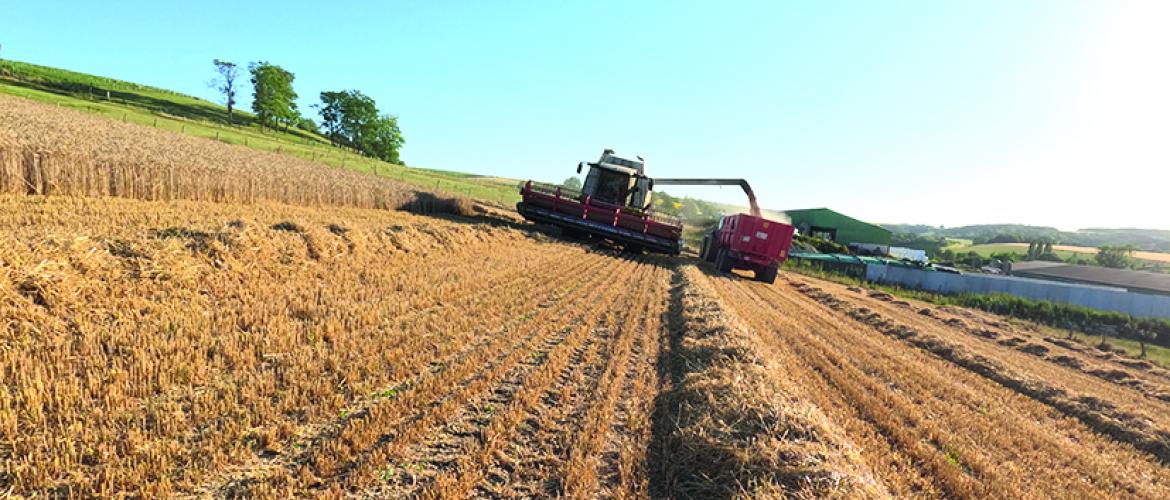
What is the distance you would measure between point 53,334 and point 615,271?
1004cm

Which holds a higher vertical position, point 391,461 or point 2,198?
point 2,198

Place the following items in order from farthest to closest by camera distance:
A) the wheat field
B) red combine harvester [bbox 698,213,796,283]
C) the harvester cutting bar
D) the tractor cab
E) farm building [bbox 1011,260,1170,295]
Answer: farm building [bbox 1011,260,1170,295] < the tractor cab < the harvester cutting bar < red combine harvester [bbox 698,213,796,283] < the wheat field

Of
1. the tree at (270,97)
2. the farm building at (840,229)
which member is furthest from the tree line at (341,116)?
the farm building at (840,229)

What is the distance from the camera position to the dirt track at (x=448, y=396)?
294 cm

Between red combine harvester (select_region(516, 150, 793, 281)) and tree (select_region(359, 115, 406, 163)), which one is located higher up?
tree (select_region(359, 115, 406, 163))

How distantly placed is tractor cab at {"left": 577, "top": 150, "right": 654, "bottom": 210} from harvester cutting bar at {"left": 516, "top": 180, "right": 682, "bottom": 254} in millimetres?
684

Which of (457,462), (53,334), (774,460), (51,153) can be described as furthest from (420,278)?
(51,153)

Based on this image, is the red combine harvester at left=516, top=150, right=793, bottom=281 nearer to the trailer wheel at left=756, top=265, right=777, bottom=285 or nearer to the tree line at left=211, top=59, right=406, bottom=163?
the trailer wheel at left=756, top=265, right=777, bottom=285

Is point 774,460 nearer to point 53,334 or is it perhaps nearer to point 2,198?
point 53,334

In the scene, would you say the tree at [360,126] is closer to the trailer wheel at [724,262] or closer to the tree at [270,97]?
the tree at [270,97]

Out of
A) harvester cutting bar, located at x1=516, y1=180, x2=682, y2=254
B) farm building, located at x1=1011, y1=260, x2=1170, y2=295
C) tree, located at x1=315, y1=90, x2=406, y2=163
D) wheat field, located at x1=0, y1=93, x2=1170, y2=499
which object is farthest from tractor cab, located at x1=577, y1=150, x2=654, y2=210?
tree, located at x1=315, y1=90, x2=406, y2=163

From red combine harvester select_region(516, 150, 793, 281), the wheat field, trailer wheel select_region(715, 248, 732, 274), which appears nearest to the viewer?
the wheat field

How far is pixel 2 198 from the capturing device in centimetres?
813

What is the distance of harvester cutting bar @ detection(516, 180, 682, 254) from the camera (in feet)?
59.1
